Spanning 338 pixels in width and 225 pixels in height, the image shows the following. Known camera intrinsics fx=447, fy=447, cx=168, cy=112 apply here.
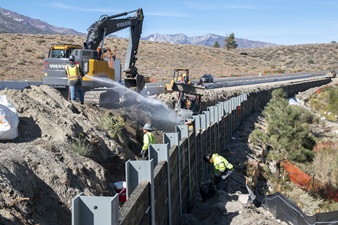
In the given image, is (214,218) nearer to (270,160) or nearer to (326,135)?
(270,160)

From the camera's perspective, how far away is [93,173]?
8031mm

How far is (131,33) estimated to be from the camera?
18.8 meters

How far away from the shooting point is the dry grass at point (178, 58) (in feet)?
154

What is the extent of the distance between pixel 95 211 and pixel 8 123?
4653 mm

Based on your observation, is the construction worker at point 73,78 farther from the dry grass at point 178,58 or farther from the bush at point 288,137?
the dry grass at point 178,58

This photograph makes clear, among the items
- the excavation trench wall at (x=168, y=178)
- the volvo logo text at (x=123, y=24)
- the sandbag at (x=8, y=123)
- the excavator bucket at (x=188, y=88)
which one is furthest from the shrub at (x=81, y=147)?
the volvo logo text at (x=123, y=24)

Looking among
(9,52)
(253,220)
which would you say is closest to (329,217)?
(253,220)

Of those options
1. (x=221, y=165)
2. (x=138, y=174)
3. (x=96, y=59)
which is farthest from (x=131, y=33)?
(x=138, y=174)

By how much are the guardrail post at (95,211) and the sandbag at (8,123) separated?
4.54 metres

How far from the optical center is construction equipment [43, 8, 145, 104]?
15.4 metres

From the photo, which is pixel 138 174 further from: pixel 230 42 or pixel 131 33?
pixel 230 42

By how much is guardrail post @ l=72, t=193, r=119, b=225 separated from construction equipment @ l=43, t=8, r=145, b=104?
10711 millimetres

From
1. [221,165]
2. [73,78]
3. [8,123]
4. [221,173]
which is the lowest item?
[221,173]

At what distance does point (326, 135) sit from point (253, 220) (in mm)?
19726
